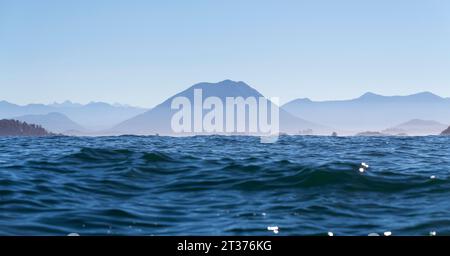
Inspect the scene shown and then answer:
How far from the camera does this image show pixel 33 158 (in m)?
15.9

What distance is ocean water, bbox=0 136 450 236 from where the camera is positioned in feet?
24.2

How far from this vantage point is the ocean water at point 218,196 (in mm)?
7375

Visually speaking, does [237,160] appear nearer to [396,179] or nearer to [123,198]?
[396,179]

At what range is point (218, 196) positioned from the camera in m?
9.54

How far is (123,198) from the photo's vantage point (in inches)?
368
